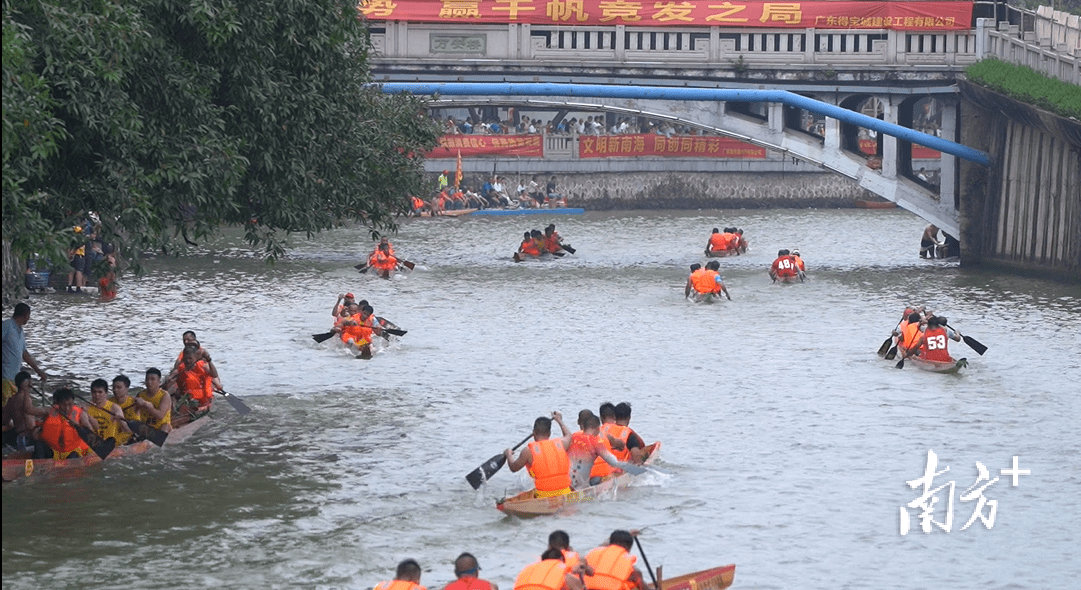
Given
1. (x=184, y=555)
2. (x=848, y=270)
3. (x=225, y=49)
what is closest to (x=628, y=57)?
(x=848, y=270)

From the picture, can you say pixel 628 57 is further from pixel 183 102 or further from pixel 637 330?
pixel 183 102

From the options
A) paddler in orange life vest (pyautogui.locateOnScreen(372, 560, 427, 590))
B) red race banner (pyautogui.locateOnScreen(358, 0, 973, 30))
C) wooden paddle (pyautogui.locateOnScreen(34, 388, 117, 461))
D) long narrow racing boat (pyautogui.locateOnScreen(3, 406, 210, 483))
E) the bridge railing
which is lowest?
long narrow racing boat (pyautogui.locateOnScreen(3, 406, 210, 483))

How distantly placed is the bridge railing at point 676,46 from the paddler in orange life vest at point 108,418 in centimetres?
2424

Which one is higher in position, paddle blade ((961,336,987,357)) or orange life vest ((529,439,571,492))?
orange life vest ((529,439,571,492))

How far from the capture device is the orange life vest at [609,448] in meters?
21.3

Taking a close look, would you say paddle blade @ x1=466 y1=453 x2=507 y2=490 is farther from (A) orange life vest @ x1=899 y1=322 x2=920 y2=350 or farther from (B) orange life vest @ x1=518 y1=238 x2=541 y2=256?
(B) orange life vest @ x1=518 y1=238 x2=541 y2=256

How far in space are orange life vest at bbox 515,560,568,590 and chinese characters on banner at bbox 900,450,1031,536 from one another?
6479mm

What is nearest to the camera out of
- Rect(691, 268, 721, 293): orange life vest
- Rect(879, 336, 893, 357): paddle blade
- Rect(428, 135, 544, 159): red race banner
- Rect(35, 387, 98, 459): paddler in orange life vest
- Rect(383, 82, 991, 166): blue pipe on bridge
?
Rect(35, 387, 98, 459): paddler in orange life vest

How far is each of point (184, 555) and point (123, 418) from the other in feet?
16.7

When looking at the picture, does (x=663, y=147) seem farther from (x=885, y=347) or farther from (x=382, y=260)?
(x=885, y=347)

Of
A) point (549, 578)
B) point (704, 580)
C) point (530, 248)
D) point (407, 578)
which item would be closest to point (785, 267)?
point (530, 248)

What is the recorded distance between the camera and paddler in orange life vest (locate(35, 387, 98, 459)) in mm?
22109

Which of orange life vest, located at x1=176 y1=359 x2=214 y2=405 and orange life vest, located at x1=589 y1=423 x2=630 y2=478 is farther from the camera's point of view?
orange life vest, located at x1=176 y1=359 x2=214 y2=405

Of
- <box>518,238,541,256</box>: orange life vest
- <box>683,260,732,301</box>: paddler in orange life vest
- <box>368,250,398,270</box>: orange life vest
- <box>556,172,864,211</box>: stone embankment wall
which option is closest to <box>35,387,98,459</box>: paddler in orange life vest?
<box>683,260,732,301</box>: paddler in orange life vest
